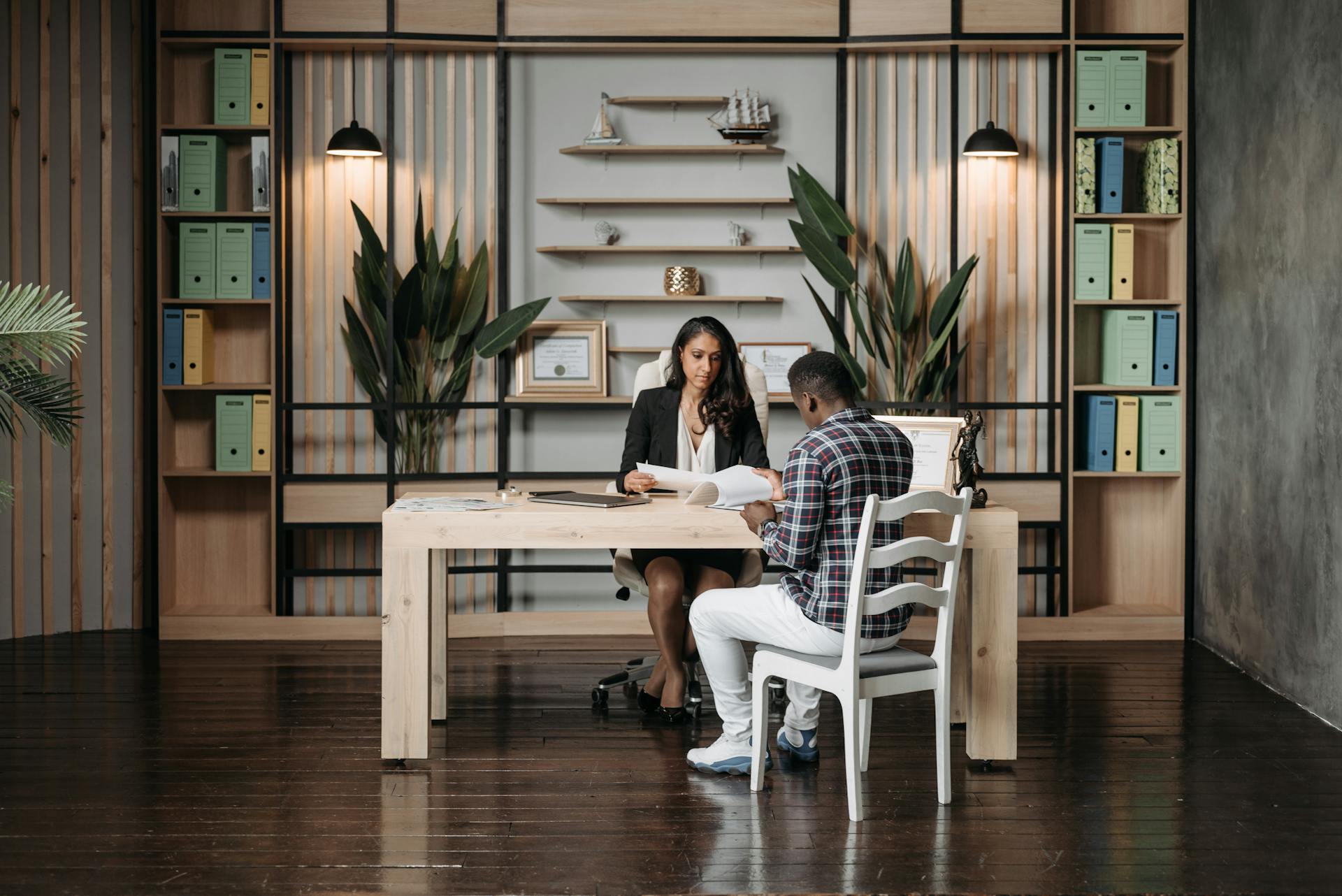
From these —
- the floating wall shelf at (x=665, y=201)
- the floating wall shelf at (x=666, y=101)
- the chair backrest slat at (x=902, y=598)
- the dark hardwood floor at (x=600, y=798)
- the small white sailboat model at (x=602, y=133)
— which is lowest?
the dark hardwood floor at (x=600, y=798)

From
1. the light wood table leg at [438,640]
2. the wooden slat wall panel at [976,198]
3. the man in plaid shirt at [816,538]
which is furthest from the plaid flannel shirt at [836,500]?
the wooden slat wall panel at [976,198]

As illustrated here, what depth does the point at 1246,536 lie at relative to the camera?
488 centimetres

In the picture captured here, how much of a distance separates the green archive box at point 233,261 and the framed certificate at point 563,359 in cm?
117

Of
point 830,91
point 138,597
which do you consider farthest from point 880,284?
point 138,597

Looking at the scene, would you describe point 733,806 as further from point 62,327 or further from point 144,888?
point 62,327

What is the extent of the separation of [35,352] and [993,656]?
8.31 feet

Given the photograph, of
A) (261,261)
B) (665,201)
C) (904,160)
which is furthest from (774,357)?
(261,261)

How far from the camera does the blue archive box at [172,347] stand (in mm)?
5301

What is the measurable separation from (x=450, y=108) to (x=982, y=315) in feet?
8.10

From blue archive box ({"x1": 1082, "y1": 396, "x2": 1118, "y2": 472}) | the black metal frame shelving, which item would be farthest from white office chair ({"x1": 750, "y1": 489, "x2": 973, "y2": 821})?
blue archive box ({"x1": 1082, "y1": 396, "x2": 1118, "y2": 472})

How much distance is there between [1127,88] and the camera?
5312 millimetres

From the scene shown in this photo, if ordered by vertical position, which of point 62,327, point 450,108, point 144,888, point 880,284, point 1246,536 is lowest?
point 144,888

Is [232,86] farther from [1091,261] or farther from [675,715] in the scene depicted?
[1091,261]

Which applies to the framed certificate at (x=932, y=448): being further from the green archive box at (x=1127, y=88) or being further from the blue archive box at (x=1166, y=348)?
the green archive box at (x=1127, y=88)
